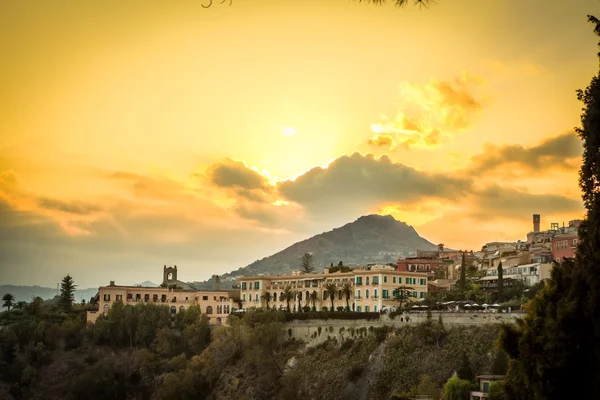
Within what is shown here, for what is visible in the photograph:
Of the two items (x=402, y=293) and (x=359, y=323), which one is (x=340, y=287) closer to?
(x=402, y=293)

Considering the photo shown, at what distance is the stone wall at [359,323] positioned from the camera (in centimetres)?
7054

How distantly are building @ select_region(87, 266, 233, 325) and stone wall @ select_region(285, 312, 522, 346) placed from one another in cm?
2288

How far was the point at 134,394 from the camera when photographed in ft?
310

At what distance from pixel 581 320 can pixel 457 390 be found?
2534cm

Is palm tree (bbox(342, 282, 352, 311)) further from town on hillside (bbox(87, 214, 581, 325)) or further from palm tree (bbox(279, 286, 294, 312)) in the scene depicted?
palm tree (bbox(279, 286, 294, 312))

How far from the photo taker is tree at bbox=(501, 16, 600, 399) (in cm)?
3006

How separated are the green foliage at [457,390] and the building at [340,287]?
34.1 m

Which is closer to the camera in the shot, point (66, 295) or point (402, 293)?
point (402, 293)

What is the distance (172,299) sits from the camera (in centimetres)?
11394

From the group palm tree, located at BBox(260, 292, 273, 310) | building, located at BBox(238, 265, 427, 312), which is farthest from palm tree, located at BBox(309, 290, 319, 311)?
palm tree, located at BBox(260, 292, 273, 310)

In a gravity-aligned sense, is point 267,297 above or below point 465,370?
above

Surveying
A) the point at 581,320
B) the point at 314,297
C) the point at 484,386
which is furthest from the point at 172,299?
the point at 581,320

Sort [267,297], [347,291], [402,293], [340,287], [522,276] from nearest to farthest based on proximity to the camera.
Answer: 1. [402,293]
2. [347,291]
3. [522,276]
4. [340,287]
5. [267,297]

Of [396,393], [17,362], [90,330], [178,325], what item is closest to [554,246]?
[396,393]
